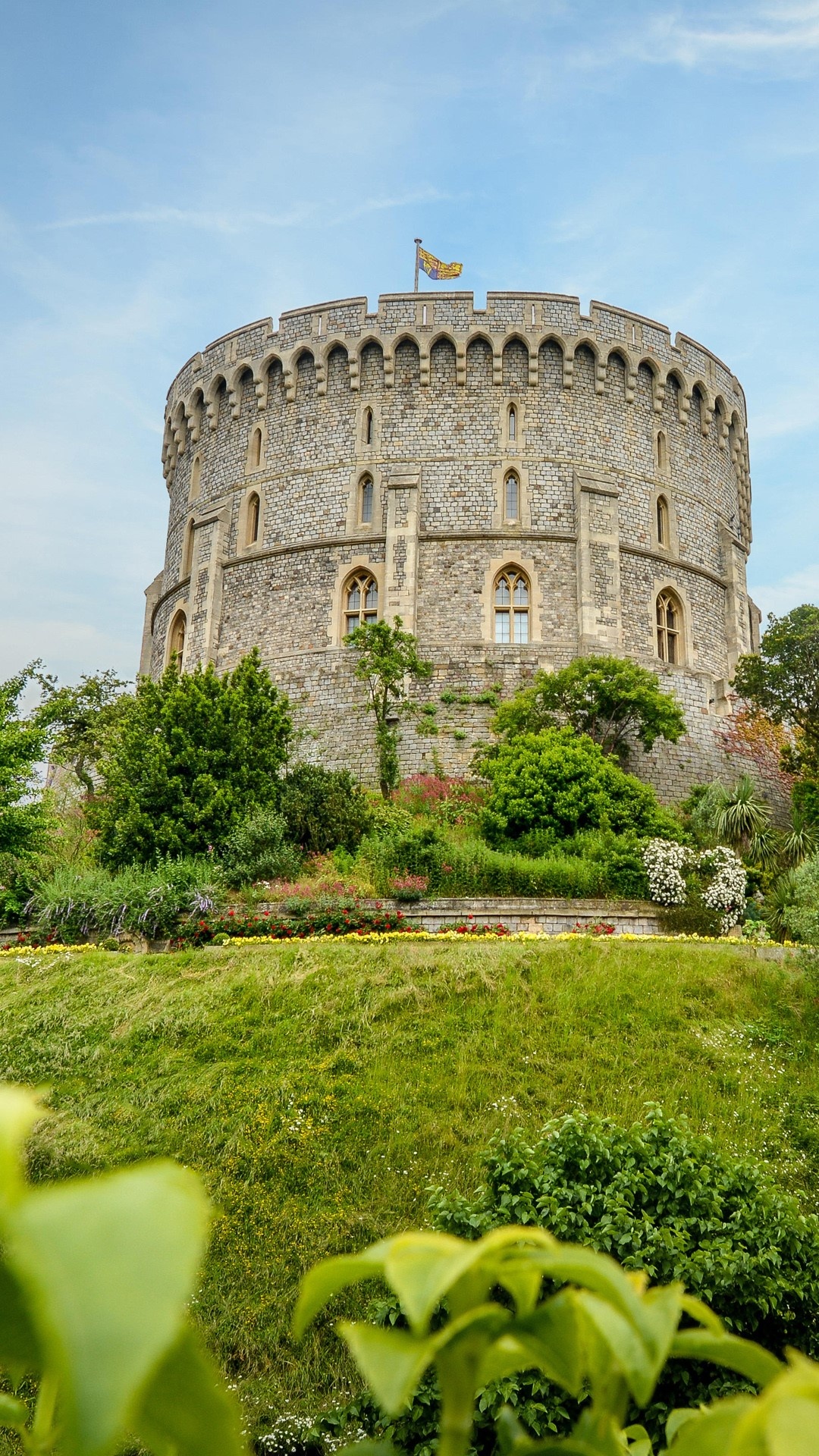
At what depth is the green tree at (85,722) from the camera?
2836cm

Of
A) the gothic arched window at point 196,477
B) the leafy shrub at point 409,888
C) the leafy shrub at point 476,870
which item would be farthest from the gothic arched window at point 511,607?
the leafy shrub at point 409,888

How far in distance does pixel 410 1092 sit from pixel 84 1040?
3.85 m

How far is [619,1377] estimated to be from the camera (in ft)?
2.39

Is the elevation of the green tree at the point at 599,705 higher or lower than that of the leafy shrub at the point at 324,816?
higher

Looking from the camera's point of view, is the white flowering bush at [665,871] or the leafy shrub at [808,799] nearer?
the white flowering bush at [665,871]

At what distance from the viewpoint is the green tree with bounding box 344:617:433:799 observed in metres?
23.4

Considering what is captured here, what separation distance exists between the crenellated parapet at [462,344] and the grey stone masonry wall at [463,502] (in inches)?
2.2

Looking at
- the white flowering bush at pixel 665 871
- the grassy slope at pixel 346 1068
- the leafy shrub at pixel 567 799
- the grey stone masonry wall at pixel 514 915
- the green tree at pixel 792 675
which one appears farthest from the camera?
the green tree at pixel 792 675

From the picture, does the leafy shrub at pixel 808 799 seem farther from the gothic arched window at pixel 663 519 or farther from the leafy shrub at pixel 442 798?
the gothic arched window at pixel 663 519

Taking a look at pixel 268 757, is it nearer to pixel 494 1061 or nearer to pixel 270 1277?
pixel 494 1061

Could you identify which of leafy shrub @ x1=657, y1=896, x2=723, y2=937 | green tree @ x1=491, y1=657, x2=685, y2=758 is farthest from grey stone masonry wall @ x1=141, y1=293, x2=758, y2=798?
leafy shrub @ x1=657, y1=896, x2=723, y2=937

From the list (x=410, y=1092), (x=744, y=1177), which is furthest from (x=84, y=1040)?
(x=744, y=1177)

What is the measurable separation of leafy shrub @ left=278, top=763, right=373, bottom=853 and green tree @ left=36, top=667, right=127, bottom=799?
8485 mm

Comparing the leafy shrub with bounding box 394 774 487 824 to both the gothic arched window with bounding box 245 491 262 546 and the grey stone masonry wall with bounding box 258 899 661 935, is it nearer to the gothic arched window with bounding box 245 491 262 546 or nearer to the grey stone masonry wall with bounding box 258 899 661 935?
the grey stone masonry wall with bounding box 258 899 661 935
